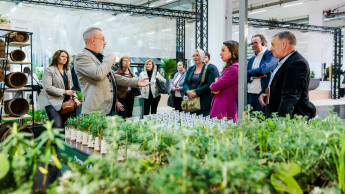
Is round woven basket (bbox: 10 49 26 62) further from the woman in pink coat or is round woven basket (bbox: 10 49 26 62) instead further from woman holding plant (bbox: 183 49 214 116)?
the woman in pink coat

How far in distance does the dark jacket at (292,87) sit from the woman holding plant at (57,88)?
244 cm

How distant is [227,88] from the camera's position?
122 inches

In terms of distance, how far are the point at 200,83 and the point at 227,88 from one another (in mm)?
540

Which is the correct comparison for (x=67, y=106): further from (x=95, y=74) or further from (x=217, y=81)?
(x=217, y=81)

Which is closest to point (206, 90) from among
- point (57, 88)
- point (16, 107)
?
point (57, 88)

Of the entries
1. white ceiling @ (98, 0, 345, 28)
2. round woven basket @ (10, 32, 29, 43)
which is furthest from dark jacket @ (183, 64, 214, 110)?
white ceiling @ (98, 0, 345, 28)

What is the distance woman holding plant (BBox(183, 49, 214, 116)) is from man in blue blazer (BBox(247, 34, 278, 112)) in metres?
0.49

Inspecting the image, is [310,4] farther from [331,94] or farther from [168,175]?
[168,175]

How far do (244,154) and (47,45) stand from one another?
7832 millimetres

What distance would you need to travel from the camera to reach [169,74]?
984 cm

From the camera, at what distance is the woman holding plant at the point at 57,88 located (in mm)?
3648

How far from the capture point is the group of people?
2324 millimetres

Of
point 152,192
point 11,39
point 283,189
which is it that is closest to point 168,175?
point 152,192

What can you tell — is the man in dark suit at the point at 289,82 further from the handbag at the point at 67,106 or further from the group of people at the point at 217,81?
the handbag at the point at 67,106
